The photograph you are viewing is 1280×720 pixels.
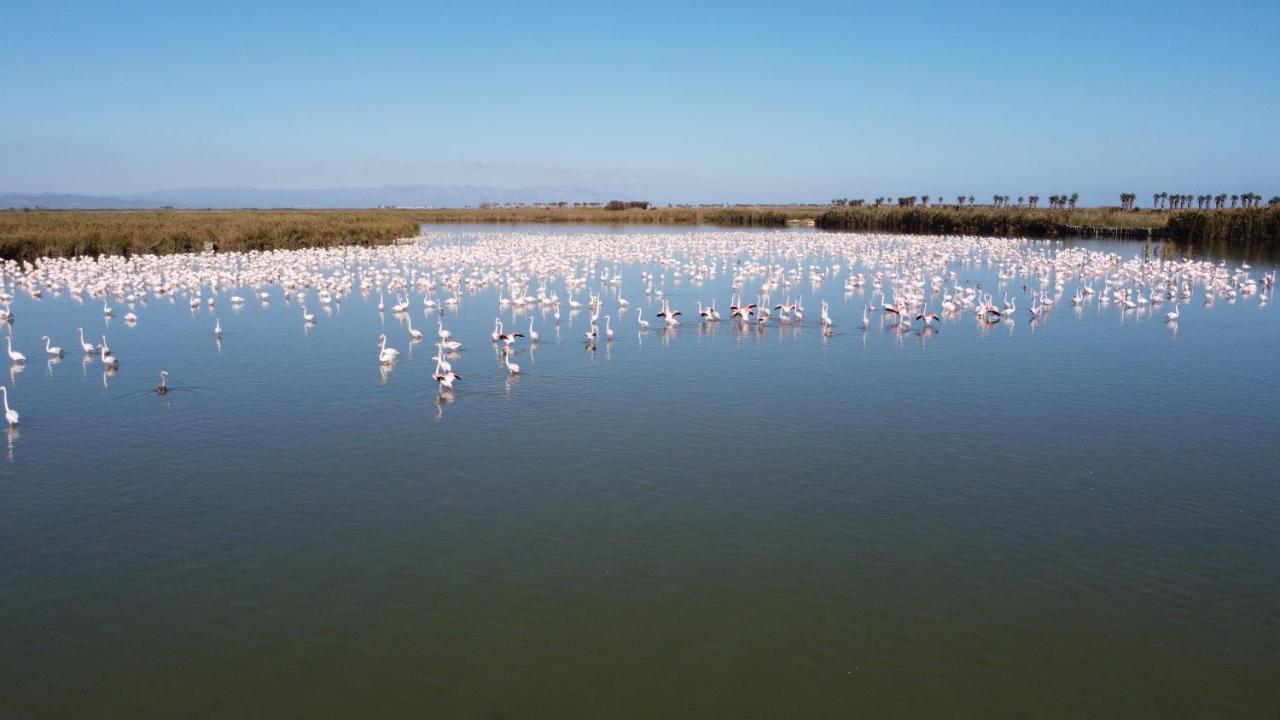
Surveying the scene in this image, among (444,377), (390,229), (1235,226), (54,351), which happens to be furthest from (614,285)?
(1235,226)

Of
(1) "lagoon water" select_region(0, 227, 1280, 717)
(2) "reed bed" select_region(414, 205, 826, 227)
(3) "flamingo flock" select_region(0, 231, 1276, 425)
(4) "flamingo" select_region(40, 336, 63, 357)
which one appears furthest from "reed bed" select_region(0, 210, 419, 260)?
(2) "reed bed" select_region(414, 205, 826, 227)

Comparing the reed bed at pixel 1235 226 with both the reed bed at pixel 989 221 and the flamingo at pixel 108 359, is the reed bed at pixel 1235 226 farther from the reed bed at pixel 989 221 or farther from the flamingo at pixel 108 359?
the flamingo at pixel 108 359

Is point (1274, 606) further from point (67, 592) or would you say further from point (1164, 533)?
point (67, 592)

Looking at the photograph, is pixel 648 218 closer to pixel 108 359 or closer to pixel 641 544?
pixel 108 359

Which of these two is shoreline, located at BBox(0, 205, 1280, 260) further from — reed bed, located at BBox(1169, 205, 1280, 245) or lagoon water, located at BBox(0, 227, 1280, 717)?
lagoon water, located at BBox(0, 227, 1280, 717)

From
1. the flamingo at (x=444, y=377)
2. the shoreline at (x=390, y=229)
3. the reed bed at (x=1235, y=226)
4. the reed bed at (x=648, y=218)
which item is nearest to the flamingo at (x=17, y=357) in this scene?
the flamingo at (x=444, y=377)

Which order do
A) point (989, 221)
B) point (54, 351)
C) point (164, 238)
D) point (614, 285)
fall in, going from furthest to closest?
point (989, 221) < point (164, 238) < point (614, 285) < point (54, 351)
